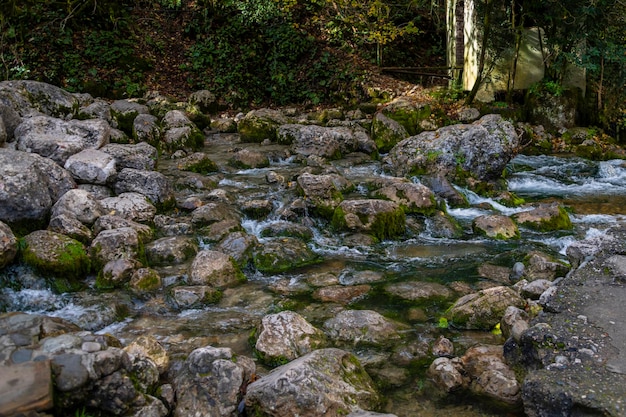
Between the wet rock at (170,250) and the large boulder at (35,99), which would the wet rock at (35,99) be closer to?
the large boulder at (35,99)

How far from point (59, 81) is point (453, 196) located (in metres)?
10.6

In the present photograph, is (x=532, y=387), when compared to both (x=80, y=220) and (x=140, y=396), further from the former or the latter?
(x=80, y=220)

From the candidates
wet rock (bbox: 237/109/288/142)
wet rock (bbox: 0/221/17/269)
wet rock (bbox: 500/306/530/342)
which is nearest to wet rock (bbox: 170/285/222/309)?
wet rock (bbox: 0/221/17/269)

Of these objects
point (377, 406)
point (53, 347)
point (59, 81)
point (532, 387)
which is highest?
point (59, 81)

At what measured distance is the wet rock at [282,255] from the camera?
6.20 meters

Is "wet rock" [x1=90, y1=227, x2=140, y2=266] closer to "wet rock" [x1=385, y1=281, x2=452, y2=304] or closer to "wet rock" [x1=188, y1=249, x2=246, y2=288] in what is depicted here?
"wet rock" [x1=188, y1=249, x2=246, y2=288]

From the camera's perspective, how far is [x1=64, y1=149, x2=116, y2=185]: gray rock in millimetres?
7352

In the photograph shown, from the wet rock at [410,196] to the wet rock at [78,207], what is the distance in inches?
156

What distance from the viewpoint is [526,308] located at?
15.3 feet

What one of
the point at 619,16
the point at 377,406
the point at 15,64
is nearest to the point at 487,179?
the point at 619,16

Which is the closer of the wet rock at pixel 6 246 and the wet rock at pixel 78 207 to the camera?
the wet rock at pixel 6 246

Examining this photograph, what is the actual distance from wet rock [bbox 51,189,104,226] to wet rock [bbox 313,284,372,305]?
2.95 meters

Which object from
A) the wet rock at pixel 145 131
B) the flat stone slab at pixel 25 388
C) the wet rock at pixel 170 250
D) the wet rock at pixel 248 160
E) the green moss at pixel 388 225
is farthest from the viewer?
the wet rock at pixel 145 131

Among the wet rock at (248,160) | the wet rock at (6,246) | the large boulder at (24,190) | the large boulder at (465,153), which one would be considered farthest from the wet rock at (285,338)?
the wet rock at (248,160)
